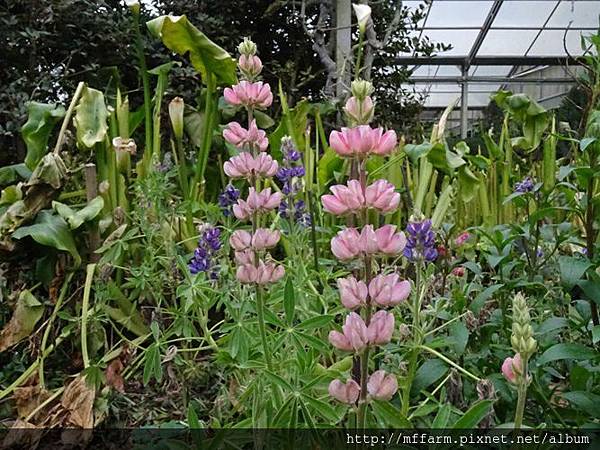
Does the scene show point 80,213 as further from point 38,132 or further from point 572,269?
point 572,269

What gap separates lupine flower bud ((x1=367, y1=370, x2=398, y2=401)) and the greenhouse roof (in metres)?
6.19

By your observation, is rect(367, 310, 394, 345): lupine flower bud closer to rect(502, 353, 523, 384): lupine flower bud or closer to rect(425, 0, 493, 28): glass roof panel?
rect(502, 353, 523, 384): lupine flower bud

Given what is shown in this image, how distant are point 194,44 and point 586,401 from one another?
136cm

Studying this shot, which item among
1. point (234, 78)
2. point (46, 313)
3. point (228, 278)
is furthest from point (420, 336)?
point (234, 78)

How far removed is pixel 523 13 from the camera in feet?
26.7

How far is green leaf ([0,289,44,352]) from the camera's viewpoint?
124 centimetres

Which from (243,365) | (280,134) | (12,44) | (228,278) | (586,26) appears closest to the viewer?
(243,365)

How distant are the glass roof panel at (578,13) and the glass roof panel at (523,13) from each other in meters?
0.14

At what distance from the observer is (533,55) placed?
9.62m

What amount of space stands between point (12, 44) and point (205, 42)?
104 cm

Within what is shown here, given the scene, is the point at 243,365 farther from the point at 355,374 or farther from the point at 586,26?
→ the point at 586,26

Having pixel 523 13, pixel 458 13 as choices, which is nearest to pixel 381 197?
pixel 458 13

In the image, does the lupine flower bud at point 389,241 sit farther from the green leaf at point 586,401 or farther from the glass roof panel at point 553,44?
the glass roof panel at point 553,44

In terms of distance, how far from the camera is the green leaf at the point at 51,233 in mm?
1249
